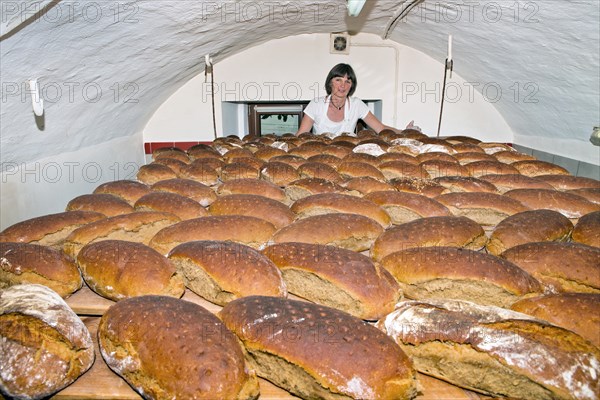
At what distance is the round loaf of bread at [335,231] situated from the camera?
3.79 ft

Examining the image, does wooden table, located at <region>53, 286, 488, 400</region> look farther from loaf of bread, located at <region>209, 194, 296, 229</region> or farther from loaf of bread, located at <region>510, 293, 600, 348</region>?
loaf of bread, located at <region>209, 194, 296, 229</region>

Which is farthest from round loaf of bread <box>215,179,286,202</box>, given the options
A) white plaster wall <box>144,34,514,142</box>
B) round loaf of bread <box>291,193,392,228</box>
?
white plaster wall <box>144,34,514,142</box>

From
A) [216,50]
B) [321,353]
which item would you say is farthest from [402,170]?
[216,50]

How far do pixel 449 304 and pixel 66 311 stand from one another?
795 mm

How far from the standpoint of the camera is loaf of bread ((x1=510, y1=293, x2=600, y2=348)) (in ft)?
2.57

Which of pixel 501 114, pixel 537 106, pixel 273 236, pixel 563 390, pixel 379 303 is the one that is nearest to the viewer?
pixel 563 390

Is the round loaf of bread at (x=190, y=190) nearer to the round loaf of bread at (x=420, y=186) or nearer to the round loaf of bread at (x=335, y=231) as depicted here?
the round loaf of bread at (x=335, y=231)

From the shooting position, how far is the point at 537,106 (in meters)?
3.37

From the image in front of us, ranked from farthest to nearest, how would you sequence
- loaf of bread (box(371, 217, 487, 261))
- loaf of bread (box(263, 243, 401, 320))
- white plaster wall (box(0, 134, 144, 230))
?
1. white plaster wall (box(0, 134, 144, 230))
2. loaf of bread (box(371, 217, 487, 261))
3. loaf of bread (box(263, 243, 401, 320))

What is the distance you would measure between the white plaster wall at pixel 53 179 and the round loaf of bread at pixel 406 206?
1598mm

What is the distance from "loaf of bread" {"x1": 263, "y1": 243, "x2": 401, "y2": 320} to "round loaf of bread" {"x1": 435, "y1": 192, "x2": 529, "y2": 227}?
2.06 ft

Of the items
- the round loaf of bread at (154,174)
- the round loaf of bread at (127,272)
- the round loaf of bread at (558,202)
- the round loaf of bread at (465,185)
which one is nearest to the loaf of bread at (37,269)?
the round loaf of bread at (127,272)

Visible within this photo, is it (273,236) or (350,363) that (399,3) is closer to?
(273,236)

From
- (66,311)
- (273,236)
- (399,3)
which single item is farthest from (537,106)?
(66,311)
